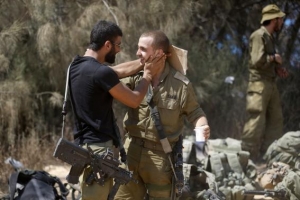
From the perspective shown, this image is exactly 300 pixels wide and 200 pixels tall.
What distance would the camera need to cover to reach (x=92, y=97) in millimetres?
3564

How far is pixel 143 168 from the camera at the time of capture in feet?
13.0

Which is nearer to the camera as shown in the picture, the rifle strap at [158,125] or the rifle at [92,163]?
the rifle at [92,163]

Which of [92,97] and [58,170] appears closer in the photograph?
[92,97]

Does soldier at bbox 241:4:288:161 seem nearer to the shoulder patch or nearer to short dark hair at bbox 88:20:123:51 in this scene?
the shoulder patch

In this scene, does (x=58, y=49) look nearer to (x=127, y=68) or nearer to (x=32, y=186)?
(x=32, y=186)

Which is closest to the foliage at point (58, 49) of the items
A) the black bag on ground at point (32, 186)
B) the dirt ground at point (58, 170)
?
the dirt ground at point (58, 170)

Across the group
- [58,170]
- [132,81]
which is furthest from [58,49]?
[132,81]

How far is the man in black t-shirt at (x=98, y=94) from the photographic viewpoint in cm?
353

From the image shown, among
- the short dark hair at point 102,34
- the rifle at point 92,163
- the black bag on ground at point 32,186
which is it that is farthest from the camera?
the black bag on ground at point 32,186

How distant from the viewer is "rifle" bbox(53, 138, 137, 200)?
345 cm

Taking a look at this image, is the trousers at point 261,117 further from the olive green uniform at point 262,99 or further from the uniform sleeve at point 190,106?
the uniform sleeve at point 190,106

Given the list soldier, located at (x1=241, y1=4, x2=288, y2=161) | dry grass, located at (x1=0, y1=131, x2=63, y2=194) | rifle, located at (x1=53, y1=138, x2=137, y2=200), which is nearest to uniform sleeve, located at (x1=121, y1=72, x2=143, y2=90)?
rifle, located at (x1=53, y1=138, x2=137, y2=200)

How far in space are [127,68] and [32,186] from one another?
4.91 ft

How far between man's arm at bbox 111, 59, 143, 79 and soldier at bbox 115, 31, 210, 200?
0.05m
